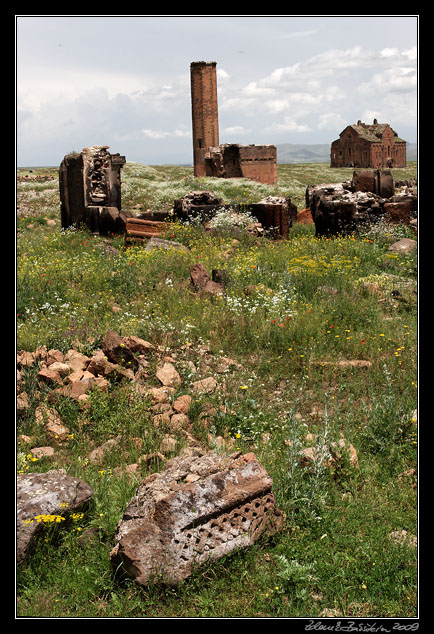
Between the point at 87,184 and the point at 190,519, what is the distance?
13423 mm

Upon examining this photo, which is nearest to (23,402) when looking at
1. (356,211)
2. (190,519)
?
(190,519)

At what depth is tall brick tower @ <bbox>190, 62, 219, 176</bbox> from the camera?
4259 centimetres

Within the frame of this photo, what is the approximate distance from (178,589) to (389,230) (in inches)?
446

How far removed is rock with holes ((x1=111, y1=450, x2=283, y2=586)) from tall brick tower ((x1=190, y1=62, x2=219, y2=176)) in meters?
40.2

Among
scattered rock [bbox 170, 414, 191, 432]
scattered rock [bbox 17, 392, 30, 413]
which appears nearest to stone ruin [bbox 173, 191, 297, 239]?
scattered rock [bbox 170, 414, 191, 432]

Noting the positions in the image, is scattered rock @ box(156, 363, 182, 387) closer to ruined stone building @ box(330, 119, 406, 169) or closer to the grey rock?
the grey rock

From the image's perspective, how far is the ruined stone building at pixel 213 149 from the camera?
1364 inches

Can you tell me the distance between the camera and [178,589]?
293 cm

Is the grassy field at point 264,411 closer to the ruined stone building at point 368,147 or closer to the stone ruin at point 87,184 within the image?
the stone ruin at point 87,184

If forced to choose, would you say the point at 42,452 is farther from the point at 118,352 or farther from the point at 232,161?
the point at 232,161

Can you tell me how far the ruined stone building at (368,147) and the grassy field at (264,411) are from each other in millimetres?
59389

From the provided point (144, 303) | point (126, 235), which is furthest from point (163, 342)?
point (126, 235)

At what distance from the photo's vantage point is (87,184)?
1508cm

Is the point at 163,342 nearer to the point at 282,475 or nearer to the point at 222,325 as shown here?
the point at 222,325
